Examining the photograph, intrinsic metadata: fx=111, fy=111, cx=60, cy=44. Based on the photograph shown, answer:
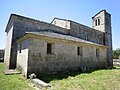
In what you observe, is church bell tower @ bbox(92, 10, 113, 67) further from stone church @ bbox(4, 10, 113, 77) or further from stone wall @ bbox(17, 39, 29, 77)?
stone wall @ bbox(17, 39, 29, 77)

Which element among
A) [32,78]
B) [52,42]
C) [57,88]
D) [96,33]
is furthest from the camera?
[96,33]

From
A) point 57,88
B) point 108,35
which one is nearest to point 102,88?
point 57,88

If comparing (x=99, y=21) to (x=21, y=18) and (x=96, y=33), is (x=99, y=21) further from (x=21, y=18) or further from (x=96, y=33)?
(x=21, y=18)

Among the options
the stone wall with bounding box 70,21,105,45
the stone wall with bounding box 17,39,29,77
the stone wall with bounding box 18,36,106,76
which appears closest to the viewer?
the stone wall with bounding box 17,39,29,77

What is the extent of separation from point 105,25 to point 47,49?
59.9 feet

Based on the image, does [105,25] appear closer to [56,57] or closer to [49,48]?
[56,57]

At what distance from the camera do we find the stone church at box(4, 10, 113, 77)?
8.14 m

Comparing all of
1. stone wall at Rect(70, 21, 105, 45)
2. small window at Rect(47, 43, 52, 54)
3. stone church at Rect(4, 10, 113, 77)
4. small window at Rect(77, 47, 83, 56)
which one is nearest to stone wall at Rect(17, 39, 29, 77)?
stone church at Rect(4, 10, 113, 77)

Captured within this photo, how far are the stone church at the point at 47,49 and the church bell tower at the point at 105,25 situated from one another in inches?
247

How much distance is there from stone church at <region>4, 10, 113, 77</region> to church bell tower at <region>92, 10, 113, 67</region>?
6.26 m

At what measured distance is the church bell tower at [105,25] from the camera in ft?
76.3

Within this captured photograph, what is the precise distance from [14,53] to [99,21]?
19468mm

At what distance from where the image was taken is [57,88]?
578 cm

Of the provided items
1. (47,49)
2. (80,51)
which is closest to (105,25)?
(80,51)
